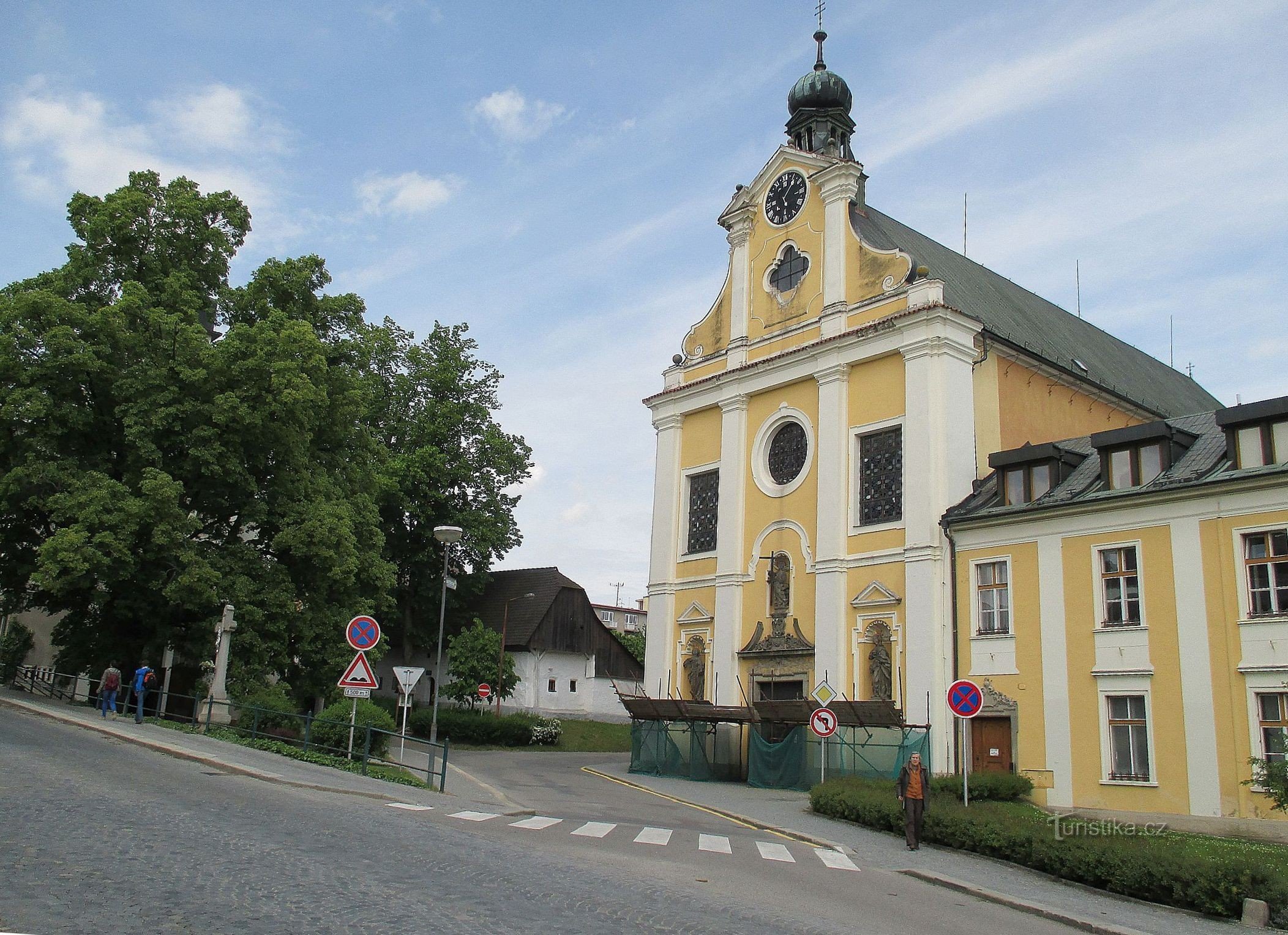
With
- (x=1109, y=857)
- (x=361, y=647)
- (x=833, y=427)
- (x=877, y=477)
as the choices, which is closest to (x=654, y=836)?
(x=1109, y=857)

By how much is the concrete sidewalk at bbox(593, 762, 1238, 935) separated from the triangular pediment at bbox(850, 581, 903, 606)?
7005mm

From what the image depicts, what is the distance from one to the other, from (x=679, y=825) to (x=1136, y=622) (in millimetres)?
11289

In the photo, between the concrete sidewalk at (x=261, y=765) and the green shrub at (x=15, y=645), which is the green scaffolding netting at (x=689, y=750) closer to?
the concrete sidewalk at (x=261, y=765)

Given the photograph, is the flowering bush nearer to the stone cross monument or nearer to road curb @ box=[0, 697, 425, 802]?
the stone cross monument

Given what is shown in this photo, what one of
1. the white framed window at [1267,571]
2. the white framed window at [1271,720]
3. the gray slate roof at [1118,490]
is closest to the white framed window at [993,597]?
the gray slate roof at [1118,490]

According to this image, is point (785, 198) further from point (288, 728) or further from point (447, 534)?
point (288, 728)

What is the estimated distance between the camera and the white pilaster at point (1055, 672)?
75.5 feet

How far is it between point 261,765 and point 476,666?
2472 cm

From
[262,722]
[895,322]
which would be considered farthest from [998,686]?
[262,722]

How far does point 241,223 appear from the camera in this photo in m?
31.8

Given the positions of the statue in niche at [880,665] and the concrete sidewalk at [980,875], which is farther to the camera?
the statue in niche at [880,665]

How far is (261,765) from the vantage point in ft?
60.8

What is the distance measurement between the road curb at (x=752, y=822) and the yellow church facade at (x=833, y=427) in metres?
6.72

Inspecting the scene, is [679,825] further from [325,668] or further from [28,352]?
[28,352]
